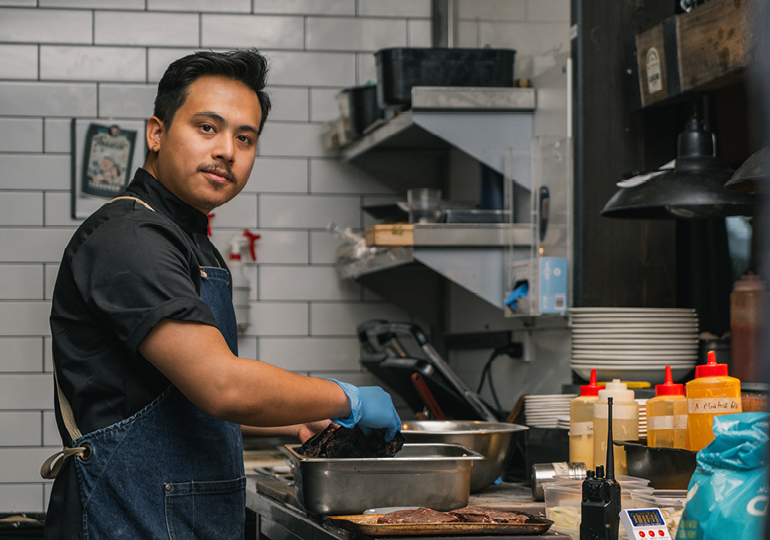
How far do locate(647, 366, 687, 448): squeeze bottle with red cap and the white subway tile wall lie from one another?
6.93ft

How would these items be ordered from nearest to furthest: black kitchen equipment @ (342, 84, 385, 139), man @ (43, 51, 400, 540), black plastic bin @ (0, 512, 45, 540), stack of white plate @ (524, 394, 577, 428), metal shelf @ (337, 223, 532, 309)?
man @ (43, 51, 400, 540) < stack of white plate @ (524, 394, 577, 428) < metal shelf @ (337, 223, 532, 309) < black plastic bin @ (0, 512, 45, 540) < black kitchen equipment @ (342, 84, 385, 139)

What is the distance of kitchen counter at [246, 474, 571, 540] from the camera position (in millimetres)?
1607

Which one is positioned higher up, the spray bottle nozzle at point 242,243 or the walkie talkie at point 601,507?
the spray bottle nozzle at point 242,243

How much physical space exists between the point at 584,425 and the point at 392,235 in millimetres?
1015

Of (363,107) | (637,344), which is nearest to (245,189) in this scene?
(363,107)

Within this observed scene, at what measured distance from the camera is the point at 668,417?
1829 mm

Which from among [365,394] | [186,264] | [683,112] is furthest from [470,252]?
[186,264]

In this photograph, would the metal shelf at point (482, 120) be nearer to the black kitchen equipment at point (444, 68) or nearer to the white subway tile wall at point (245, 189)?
the black kitchen equipment at point (444, 68)

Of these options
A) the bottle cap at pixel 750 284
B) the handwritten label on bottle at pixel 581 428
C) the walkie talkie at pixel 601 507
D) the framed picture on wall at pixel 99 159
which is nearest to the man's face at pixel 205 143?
the walkie talkie at pixel 601 507

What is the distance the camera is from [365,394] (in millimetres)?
1587

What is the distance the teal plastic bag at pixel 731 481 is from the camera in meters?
1.11

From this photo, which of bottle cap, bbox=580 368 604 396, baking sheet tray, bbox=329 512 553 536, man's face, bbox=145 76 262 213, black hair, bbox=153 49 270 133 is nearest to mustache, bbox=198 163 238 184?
man's face, bbox=145 76 262 213

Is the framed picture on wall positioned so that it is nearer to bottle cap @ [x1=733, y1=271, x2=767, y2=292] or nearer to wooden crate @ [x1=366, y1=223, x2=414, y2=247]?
wooden crate @ [x1=366, y1=223, x2=414, y2=247]

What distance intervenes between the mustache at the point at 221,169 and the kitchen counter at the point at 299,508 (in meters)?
0.66
